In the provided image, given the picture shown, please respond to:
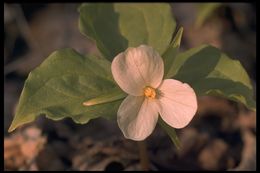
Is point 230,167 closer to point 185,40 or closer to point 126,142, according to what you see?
point 126,142

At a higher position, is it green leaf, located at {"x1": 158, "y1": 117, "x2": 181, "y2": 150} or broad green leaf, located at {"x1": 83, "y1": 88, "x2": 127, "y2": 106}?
broad green leaf, located at {"x1": 83, "y1": 88, "x2": 127, "y2": 106}

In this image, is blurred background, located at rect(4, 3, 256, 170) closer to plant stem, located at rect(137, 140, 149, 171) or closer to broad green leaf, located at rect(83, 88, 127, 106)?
plant stem, located at rect(137, 140, 149, 171)

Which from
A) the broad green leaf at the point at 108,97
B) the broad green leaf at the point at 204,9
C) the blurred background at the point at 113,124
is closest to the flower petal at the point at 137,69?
the broad green leaf at the point at 108,97

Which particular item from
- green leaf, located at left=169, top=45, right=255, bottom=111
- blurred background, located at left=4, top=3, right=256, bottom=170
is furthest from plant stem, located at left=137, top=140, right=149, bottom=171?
green leaf, located at left=169, top=45, right=255, bottom=111

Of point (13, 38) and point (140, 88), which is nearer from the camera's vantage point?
point (140, 88)

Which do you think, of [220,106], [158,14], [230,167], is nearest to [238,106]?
[220,106]

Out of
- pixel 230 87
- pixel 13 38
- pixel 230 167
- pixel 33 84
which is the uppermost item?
pixel 33 84
